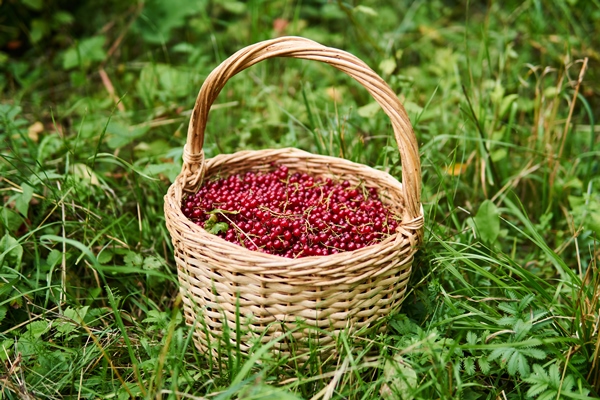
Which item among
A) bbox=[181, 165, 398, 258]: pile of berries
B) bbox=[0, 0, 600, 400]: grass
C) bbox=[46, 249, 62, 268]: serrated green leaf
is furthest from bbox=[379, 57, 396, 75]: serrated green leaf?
bbox=[46, 249, 62, 268]: serrated green leaf

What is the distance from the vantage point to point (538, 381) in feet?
4.08

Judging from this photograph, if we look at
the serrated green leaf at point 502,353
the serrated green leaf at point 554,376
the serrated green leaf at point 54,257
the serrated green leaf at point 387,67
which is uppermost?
the serrated green leaf at point 387,67

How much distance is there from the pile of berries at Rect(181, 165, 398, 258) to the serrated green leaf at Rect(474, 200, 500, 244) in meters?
0.35

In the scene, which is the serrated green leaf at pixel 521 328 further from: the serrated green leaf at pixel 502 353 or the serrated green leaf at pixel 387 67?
the serrated green leaf at pixel 387 67

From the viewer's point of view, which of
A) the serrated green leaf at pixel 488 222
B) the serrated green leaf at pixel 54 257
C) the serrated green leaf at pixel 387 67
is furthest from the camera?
the serrated green leaf at pixel 387 67

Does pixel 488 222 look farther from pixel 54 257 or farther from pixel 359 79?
pixel 54 257

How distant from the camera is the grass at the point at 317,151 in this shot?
134cm

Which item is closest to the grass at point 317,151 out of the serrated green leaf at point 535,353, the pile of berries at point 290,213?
the serrated green leaf at point 535,353

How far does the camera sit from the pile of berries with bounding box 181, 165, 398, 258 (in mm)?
1468

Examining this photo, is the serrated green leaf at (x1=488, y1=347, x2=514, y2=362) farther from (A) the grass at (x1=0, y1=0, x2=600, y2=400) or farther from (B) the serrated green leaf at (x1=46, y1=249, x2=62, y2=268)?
(B) the serrated green leaf at (x1=46, y1=249, x2=62, y2=268)

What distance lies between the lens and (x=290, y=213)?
1.55 m

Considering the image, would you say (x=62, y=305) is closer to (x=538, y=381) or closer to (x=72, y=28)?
(x=538, y=381)

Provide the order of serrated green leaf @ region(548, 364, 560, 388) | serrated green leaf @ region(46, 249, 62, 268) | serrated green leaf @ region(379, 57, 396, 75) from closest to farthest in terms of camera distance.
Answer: serrated green leaf @ region(548, 364, 560, 388) < serrated green leaf @ region(46, 249, 62, 268) < serrated green leaf @ region(379, 57, 396, 75)

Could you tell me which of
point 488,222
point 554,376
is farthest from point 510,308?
point 488,222
